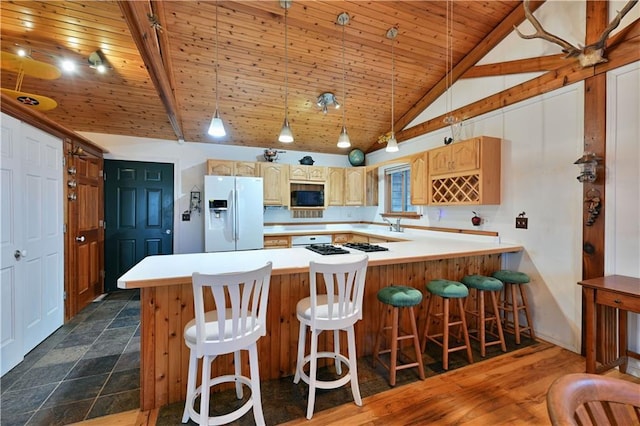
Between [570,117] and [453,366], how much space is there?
8.28 feet

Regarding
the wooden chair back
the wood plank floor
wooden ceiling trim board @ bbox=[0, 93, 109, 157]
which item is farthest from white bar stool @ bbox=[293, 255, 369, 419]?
wooden ceiling trim board @ bbox=[0, 93, 109, 157]

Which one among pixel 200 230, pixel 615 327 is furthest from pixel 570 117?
pixel 200 230

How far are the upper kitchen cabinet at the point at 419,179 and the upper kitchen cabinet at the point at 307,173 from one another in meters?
1.69

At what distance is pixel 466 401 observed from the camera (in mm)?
1947

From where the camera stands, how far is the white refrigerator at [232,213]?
4.17 m

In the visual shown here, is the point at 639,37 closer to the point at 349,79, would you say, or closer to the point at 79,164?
the point at 349,79

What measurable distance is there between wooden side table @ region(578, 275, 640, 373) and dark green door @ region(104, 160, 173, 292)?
16.9 ft

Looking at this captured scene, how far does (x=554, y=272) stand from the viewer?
9.09ft

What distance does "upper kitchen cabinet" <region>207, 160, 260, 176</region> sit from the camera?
14.8 ft

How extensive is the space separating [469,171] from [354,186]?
2446 mm

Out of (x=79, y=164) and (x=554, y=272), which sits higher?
(x=79, y=164)

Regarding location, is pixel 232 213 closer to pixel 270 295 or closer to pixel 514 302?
pixel 270 295

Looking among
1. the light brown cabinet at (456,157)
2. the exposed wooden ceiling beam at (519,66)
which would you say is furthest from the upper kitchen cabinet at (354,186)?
the exposed wooden ceiling beam at (519,66)

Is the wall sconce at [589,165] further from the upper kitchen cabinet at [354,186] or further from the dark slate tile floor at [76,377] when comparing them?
the dark slate tile floor at [76,377]
